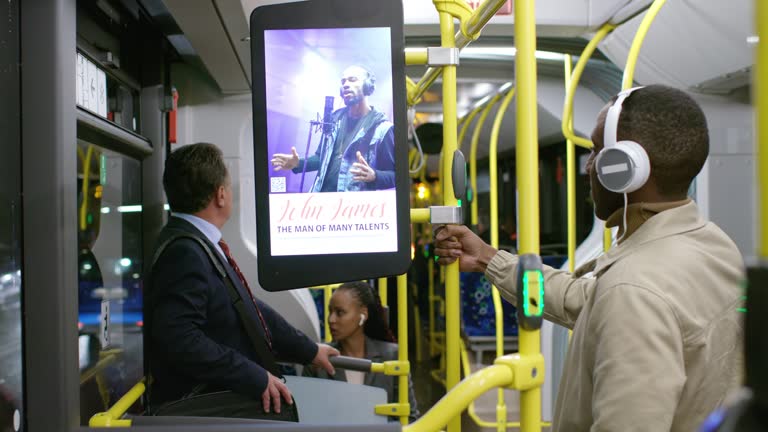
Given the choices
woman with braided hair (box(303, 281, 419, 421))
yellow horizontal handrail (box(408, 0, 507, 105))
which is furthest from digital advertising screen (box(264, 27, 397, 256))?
woman with braided hair (box(303, 281, 419, 421))

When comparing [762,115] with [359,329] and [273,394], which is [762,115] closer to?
[273,394]

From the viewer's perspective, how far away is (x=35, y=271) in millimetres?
1510

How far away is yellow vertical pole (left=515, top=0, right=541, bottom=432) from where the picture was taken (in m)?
1.24

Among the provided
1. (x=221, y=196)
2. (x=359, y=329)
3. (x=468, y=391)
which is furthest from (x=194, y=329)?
(x=359, y=329)

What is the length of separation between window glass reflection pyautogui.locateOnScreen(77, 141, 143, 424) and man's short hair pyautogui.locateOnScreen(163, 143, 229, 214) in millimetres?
304

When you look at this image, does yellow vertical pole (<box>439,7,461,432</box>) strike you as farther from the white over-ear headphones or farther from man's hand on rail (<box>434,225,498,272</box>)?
the white over-ear headphones

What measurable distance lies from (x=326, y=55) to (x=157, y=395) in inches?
48.9

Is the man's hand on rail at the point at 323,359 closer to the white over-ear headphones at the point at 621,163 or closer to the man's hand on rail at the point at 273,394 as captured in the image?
the man's hand on rail at the point at 273,394

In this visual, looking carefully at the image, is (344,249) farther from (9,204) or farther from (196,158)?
(196,158)

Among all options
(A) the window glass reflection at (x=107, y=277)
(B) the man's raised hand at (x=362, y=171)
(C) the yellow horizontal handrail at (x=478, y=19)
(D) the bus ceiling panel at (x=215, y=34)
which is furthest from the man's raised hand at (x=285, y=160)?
(A) the window glass reflection at (x=107, y=277)

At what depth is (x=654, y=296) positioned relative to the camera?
4.02ft

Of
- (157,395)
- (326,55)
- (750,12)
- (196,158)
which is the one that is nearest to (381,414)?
(157,395)

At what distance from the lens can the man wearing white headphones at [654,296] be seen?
1190 mm

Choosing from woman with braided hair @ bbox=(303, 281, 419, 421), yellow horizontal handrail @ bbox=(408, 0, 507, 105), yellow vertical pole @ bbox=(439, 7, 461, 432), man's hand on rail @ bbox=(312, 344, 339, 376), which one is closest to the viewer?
yellow horizontal handrail @ bbox=(408, 0, 507, 105)
